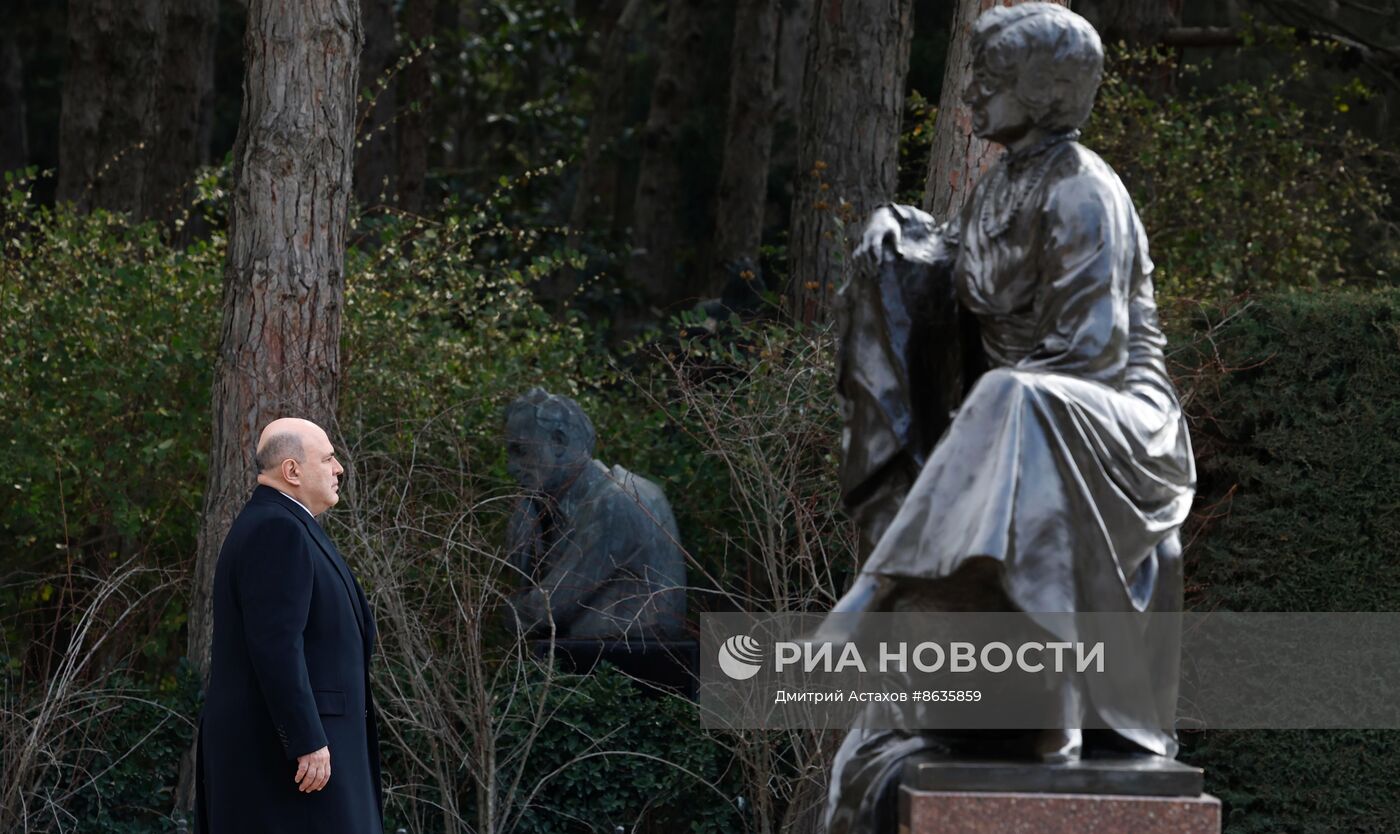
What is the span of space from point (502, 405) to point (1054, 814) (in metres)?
6.59

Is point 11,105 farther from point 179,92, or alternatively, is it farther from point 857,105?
point 857,105

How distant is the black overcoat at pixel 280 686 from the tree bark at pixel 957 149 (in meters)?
4.03

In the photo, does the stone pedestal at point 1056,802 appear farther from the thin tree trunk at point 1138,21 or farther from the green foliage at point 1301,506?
the thin tree trunk at point 1138,21

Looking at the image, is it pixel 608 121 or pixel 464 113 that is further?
pixel 464 113

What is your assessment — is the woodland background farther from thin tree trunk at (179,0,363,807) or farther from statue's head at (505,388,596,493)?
statue's head at (505,388,596,493)

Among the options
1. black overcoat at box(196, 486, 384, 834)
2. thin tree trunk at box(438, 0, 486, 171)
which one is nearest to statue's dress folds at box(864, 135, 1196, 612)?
black overcoat at box(196, 486, 384, 834)

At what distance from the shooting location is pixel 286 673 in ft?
16.1

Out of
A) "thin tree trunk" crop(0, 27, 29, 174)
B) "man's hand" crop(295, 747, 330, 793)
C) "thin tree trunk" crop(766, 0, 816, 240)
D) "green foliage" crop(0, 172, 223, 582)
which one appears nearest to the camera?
"man's hand" crop(295, 747, 330, 793)

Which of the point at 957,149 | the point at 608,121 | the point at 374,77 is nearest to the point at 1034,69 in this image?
the point at 957,149

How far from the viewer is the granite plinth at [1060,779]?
3480 mm

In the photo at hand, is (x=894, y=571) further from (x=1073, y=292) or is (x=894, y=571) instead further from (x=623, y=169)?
(x=623, y=169)

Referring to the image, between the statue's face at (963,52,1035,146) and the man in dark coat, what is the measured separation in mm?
2248

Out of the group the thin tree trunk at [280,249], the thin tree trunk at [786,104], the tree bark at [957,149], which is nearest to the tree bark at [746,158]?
the thin tree trunk at [786,104]

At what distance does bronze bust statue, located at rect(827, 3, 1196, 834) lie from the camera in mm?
3543
